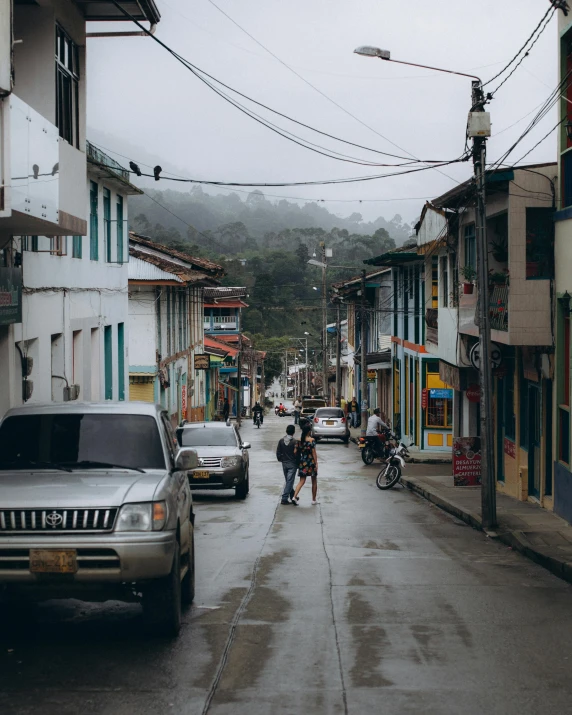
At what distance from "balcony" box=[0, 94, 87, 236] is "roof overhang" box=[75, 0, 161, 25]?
2.28 meters

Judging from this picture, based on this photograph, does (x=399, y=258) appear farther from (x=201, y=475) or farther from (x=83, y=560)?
(x=83, y=560)

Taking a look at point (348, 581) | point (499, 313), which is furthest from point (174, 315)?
point (348, 581)

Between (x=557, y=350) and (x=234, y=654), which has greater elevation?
(x=557, y=350)

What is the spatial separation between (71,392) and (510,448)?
31.7ft

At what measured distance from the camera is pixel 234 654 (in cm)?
782

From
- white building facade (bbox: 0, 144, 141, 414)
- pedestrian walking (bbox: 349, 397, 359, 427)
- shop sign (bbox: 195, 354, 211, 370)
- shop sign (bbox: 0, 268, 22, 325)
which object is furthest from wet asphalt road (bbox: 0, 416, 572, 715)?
pedestrian walking (bbox: 349, 397, 359, 427)

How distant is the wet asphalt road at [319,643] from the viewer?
666cm

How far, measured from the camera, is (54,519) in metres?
7.70

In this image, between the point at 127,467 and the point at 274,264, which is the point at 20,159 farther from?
the point at 274,264

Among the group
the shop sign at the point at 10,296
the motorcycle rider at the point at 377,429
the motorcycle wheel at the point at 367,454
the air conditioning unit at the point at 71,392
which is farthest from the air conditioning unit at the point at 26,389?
the motorcycle wheel at the point at 367,454

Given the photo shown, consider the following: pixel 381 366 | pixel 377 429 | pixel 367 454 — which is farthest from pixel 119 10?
pixel 381 366

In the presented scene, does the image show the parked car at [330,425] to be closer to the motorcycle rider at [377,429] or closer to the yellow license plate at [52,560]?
the motorcycle rider at [377,429]

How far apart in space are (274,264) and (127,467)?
10876cm

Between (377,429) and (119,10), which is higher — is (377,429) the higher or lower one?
the lower one
